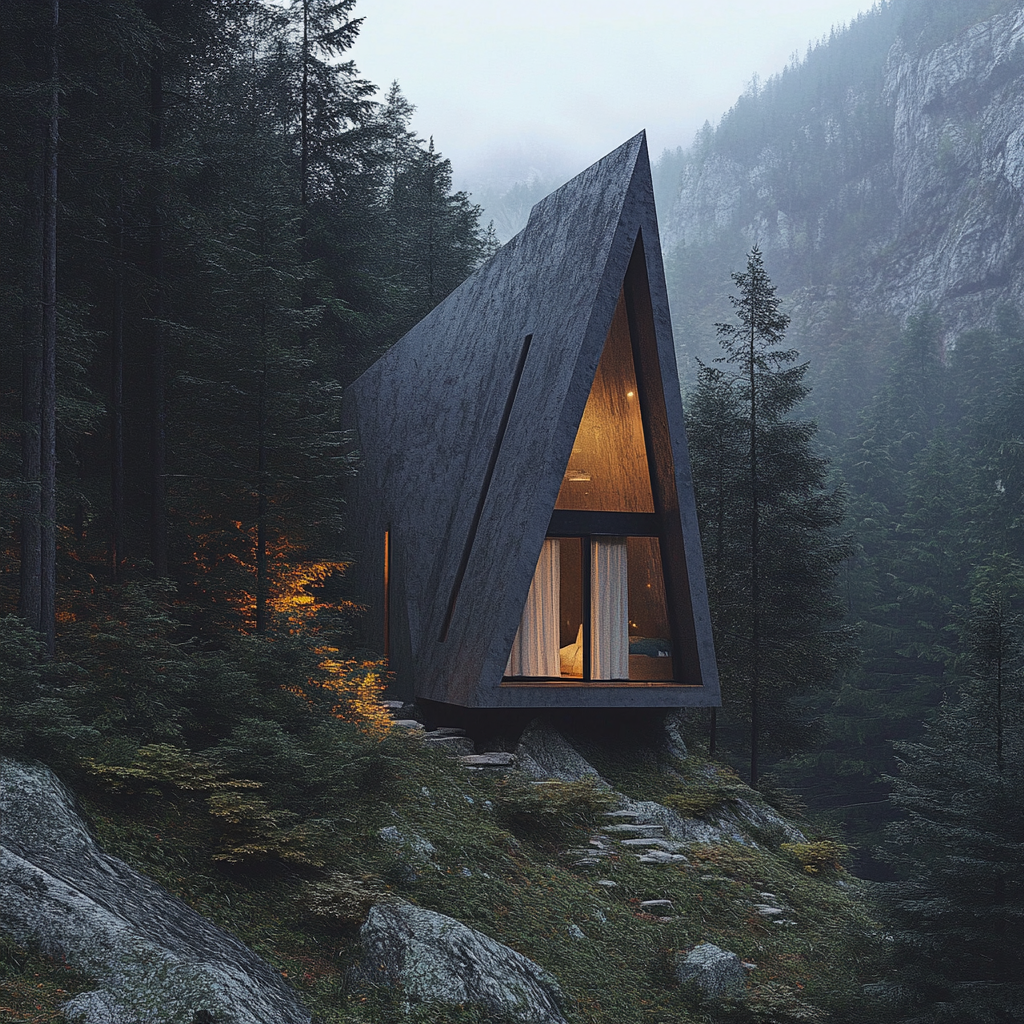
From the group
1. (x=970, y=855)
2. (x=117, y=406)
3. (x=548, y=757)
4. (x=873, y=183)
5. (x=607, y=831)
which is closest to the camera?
(x=970, y=855)

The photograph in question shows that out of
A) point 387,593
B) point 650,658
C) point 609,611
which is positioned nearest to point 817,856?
point 650,658

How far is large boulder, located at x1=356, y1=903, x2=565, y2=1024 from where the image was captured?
18.1 ft

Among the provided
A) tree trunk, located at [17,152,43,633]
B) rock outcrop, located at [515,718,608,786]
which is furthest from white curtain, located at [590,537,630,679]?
tree trunk, located at [17,152,43,633]

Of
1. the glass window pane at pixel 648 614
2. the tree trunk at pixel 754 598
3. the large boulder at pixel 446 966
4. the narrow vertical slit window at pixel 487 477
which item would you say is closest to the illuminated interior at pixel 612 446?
the glass window pane at pixel 648 614

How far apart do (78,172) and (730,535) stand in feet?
51.9

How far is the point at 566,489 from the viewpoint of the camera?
14180 millimetres

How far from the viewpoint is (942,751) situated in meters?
7.29

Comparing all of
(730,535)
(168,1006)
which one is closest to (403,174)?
(730,535)

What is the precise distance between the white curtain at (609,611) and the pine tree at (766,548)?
7.31 m

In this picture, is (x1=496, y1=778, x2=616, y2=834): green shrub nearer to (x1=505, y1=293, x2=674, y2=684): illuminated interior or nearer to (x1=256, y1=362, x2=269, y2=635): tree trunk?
(x1=505, y1=293, x2=674, y2=684): illuminated interior

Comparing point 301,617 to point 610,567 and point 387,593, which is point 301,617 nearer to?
point 387,593

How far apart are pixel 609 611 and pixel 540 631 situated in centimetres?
112

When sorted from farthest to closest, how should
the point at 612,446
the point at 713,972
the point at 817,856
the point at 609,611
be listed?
1. the point at 612,446
2. the point at 609,611
3. the point at 817,856
4. the point at 713,972

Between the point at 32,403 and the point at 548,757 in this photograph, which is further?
the point at 548,757
